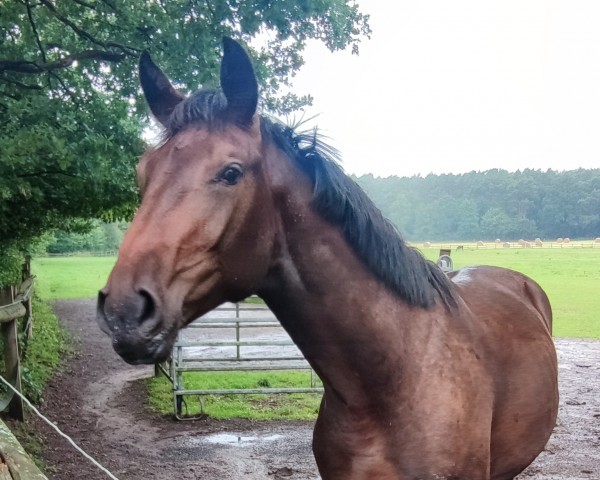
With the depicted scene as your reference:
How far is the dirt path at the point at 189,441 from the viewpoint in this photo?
5.43m

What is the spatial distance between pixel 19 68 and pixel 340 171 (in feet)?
13.8

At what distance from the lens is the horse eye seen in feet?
5.02

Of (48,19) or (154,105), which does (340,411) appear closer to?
(154,105)

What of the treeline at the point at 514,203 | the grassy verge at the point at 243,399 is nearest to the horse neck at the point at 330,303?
the grassy verge at the point at 243,399

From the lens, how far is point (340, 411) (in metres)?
1.92

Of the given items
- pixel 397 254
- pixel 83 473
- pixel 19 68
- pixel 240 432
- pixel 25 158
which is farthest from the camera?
pixel 240 432

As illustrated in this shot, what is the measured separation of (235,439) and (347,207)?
5178 millimetres

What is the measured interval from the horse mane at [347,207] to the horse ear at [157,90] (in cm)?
24

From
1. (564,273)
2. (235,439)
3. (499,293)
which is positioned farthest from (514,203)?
(499,293)

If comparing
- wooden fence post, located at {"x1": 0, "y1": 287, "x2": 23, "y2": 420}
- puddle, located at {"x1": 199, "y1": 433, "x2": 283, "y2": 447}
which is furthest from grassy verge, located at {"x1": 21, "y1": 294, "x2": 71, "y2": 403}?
puddle, located at {"x1": 199, "y1": 433, "x2": 283, "y2": 447}

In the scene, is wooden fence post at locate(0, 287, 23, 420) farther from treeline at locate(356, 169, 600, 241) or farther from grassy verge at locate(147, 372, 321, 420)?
treeline at locate(356, 169, 600, 241)

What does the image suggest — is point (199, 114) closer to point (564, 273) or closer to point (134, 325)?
point (134, 325)

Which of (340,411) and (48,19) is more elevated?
(48,19)

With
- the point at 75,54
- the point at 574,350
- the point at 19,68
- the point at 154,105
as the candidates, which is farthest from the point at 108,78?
the point at 574,350
